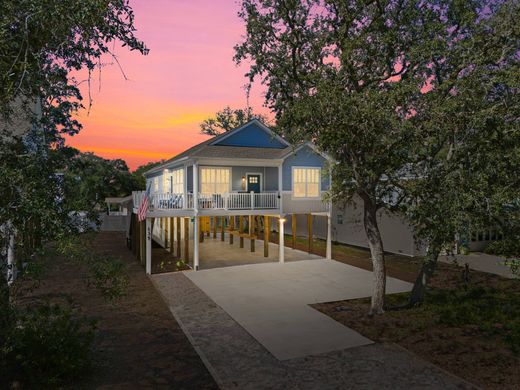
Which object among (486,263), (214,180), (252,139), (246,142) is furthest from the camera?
(252,139)

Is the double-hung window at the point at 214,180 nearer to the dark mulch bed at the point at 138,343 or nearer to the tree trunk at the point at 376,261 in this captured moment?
the dark mulch bed at the point at 138,343

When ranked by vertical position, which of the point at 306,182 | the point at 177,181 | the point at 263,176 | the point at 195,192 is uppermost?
the point at 263,176

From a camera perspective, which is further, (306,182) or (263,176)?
(263,176)

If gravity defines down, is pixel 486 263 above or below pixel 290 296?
above

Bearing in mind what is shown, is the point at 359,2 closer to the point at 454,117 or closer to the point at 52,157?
the point at 454,117

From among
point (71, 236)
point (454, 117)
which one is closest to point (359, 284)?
point (454, 117)

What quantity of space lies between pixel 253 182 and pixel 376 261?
12.5m

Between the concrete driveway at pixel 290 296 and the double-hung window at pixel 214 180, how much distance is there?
5576mm

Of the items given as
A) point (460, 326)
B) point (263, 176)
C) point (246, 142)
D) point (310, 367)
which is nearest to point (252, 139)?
point (246, 142)

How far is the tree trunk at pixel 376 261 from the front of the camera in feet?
36.7

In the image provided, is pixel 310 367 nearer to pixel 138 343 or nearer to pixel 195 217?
pixel 138 343

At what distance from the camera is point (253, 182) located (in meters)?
23.0

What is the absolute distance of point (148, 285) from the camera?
15.1 metres

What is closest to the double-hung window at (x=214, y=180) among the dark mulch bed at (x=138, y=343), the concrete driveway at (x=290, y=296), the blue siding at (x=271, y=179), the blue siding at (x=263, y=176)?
the blue siding at (x=263, y=176)
